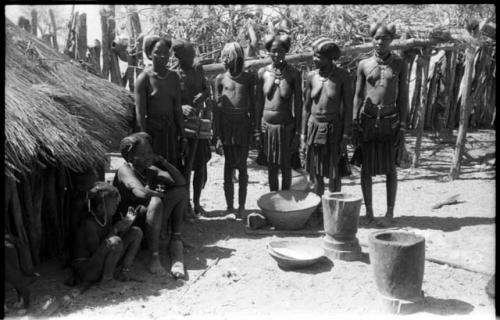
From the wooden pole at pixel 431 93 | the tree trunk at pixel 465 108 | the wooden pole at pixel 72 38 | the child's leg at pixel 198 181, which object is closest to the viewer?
the child's leg at pixel 198 181

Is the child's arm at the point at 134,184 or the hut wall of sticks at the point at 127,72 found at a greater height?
the hut wall of sticks at the point at 127,72

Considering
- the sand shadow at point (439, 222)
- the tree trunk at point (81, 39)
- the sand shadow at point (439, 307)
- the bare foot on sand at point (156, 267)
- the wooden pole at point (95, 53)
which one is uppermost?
the tree trunk at point (81, 39)

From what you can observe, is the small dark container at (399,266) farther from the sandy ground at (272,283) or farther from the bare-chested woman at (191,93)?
the bare-chested woman at (191,93)

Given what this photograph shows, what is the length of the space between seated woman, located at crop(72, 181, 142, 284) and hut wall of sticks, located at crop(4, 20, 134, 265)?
0.18 m

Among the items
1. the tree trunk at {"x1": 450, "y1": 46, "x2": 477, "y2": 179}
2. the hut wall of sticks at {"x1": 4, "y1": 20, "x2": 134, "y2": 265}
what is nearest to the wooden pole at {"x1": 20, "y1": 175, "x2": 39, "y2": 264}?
the hut wall of sticks at {"x1": 4, "y1": 20, "x2": 134, "y2": 265}

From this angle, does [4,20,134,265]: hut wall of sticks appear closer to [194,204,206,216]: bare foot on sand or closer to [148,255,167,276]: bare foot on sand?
[148,255,167,276]: bare foot on sand

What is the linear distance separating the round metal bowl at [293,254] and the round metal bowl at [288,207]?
685 mm

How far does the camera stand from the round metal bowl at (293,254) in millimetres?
4551

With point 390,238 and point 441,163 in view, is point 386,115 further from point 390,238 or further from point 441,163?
point 441,163

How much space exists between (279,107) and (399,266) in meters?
2.34

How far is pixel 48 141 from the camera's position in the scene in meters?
4.20

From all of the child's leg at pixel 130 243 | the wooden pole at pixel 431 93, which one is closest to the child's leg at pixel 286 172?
the child's leg at pixel 130 243

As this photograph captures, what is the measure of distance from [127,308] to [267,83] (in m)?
2.63

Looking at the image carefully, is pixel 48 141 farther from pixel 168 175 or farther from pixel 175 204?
pixel 175 204
